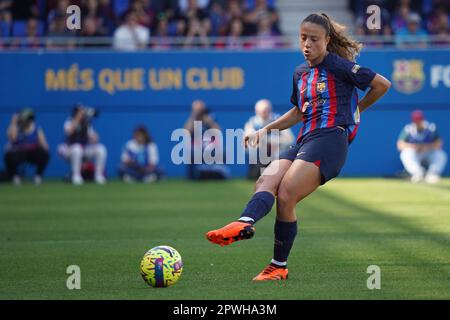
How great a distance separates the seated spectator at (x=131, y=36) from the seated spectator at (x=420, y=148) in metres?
6.67

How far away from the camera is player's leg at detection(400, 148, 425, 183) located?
22.5 meters

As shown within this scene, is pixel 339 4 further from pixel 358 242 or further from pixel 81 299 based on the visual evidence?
pixel 81 299

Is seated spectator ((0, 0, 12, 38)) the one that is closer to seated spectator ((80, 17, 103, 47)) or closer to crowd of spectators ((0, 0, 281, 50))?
crowd of spectators ((0, 0, 281, 50))

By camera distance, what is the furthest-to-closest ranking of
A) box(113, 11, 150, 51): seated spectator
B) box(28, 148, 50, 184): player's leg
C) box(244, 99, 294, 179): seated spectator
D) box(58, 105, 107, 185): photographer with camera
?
box(113, 11, 150, 51): seated spectator
box(58, 105, 107, 185): photographer with camera
box(28, 148, 50, 184): player's leg
box(244, 99, 294, 179): seated spectator

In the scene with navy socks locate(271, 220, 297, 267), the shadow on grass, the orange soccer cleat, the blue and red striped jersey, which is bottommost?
the shadow on grass

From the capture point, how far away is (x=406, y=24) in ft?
78.9

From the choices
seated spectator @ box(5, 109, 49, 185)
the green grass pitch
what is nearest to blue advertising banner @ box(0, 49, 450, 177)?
seated spectator @ box(5, 109, 49, 185)

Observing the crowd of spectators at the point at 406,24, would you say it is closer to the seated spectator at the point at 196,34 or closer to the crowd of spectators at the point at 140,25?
the crowd of spectators at the point at 140,25

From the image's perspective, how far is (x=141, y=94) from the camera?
77.7 ft

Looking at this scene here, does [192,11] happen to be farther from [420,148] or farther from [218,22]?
[420,148]

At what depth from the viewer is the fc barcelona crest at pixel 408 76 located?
77.8 ft

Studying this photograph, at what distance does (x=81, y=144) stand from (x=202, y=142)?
115 inches

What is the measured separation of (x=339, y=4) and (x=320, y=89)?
19.1 meters

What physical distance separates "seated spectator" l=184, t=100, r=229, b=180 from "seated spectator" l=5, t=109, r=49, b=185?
11.2ft
